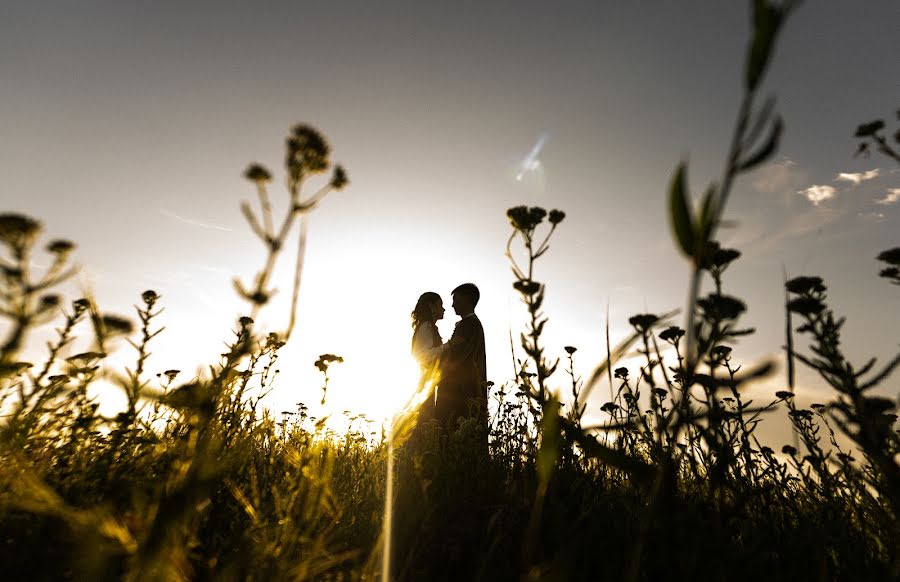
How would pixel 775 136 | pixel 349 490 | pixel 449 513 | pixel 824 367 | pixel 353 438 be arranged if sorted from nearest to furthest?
pixel 775 136
pixel 824 367
pixel 449 513
pixel 349 490
pixel 353 438

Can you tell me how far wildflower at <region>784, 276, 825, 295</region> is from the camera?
2.14 meters

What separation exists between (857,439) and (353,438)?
→ 337 cm

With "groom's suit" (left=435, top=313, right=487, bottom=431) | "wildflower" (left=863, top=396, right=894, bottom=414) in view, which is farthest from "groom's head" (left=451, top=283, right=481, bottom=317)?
"wildflower" (left=863, top=396, right=894, bottom=414)

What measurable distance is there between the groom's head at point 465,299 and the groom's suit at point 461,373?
16cm

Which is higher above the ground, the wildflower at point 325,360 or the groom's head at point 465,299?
the groom's head at point 465,299

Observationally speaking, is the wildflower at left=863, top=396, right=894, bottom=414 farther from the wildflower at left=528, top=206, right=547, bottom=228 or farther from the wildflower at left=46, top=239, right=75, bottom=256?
the wildflower at left=46, top=239, right=75, bottom=256

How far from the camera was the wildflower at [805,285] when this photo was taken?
84.2 inches

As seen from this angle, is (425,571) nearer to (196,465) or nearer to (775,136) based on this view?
(196,465)

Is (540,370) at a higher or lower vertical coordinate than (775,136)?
higher

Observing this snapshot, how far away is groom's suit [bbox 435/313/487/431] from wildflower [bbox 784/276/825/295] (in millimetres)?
4022

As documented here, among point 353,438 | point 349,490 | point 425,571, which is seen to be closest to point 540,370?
point 425,571

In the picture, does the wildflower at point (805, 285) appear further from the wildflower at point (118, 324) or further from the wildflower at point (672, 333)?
the wildflower at point (118, 324)

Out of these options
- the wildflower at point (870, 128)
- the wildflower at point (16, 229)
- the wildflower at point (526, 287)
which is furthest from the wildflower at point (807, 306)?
the wildflower at point (16, 229)

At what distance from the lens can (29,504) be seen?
2.99 feet
